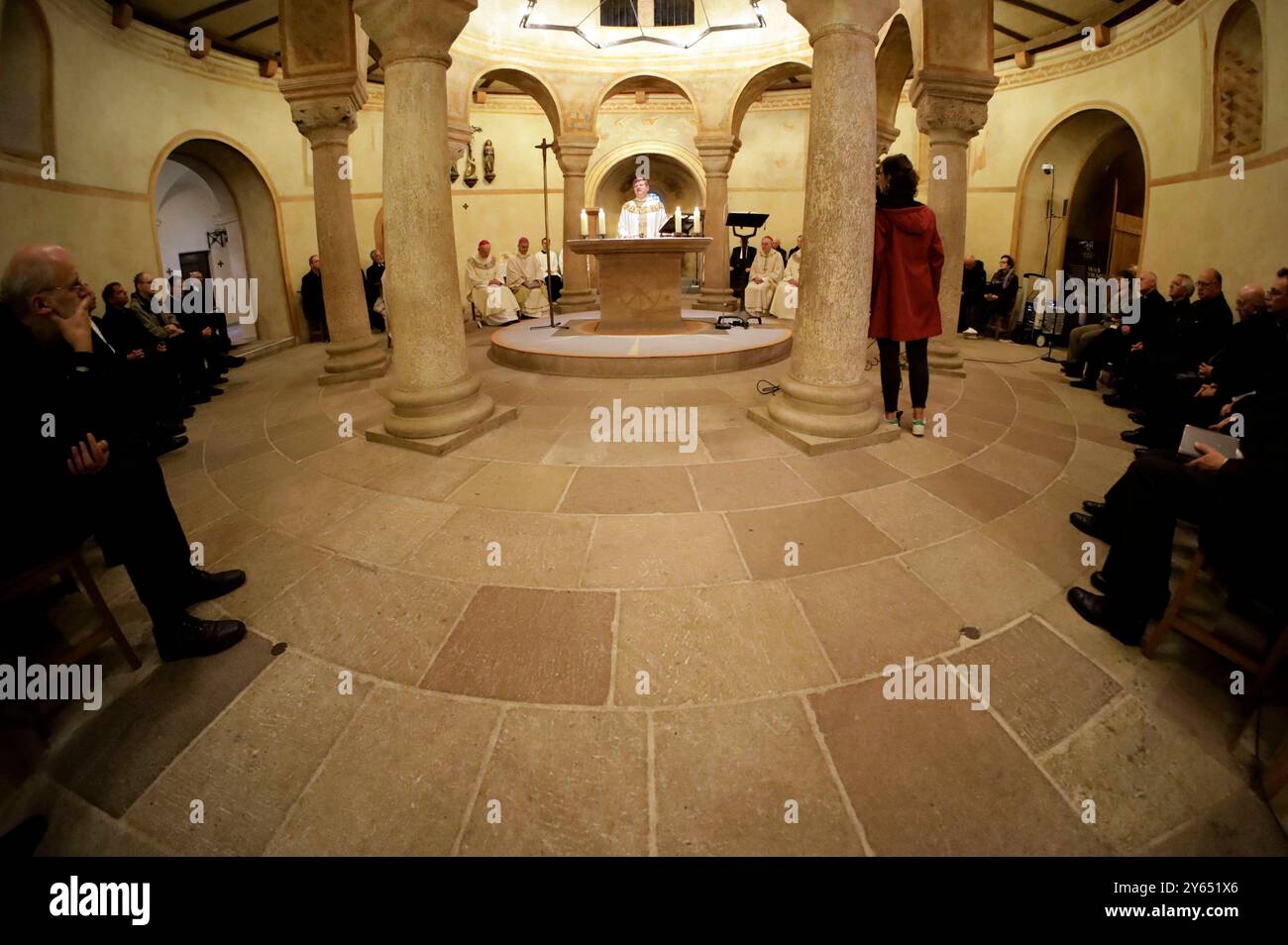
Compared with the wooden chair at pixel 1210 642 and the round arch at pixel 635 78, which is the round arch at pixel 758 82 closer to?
the round arch at pixel 635 78

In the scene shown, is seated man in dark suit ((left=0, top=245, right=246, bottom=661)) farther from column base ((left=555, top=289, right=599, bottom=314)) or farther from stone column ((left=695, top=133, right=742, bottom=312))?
stone column ((left=695, top=133, right=742, bottom=312))

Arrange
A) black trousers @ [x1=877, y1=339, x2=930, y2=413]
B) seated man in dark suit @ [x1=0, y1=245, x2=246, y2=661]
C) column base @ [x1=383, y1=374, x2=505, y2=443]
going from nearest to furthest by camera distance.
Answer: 1. seated man in dark suit @ [x1=0, y1=245, x2=246, y2=661]
2. column base @ [x1=383, y1=374, x2=505, y2=443]
3. black trousers @ [x1=877, y1=339, x2=930, y2=413]

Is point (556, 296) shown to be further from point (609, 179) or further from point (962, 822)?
point (962, 822)

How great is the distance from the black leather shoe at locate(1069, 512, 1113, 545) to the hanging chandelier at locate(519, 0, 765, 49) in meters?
10.9

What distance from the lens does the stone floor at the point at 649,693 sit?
1621mm

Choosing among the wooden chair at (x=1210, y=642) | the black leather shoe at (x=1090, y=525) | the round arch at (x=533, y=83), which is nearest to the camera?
the wooden chair at (x=1210, y=642)

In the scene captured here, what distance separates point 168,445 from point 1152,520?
20.1 feet

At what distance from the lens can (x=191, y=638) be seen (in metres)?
2.25

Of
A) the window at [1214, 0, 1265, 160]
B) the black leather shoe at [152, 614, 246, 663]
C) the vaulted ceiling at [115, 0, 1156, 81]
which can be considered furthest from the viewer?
the vaulted ceiling at [115, 0, 1156, 81]

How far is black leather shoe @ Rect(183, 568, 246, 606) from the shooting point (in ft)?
8.28

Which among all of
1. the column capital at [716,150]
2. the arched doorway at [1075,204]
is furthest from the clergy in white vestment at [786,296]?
the arched doorway at [1075,204]

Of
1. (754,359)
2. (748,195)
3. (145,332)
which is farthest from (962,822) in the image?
(748,195)

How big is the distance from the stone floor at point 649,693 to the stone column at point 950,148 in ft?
11.9

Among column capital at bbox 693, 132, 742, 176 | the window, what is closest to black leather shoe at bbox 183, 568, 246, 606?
the window
